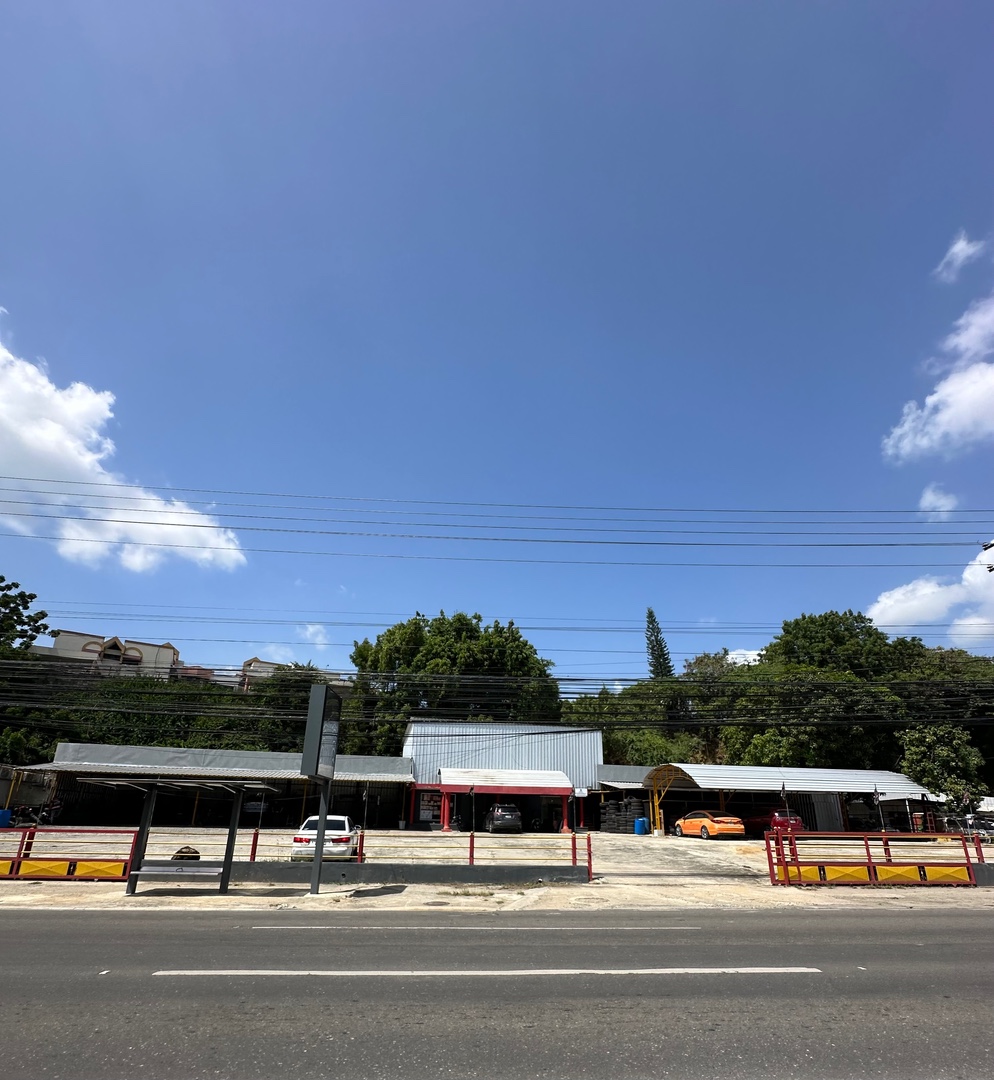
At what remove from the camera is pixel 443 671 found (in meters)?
52.3

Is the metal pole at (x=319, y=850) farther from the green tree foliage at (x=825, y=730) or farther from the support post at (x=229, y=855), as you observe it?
the green tree foliage at (x=825, y=730)

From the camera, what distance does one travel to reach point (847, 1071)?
424 centimetres

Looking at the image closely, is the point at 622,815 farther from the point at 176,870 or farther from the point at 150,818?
the point at 150,818

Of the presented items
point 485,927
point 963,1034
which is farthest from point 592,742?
point 963,1034

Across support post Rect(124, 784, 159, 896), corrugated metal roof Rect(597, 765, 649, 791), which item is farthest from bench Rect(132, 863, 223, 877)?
corrugated metal roof Rect(597, 765, 649, 791)

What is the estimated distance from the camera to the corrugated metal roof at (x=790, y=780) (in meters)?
32.0

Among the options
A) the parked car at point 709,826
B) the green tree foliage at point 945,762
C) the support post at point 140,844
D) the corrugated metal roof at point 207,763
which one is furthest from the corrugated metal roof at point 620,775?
the support post at point 140,844

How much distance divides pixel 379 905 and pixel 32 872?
29.3 ft

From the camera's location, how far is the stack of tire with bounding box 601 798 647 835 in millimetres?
38062

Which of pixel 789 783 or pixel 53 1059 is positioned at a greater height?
pixel 789 783

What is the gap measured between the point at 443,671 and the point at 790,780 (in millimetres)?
26954

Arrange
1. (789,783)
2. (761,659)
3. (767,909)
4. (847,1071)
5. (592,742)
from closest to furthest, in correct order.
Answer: (847,1071), (767,909), (789,783), (592,742), (761,659)

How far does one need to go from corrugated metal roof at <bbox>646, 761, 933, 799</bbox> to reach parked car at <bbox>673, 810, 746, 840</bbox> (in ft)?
4.77

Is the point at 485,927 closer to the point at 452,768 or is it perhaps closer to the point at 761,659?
the point at 452,768
